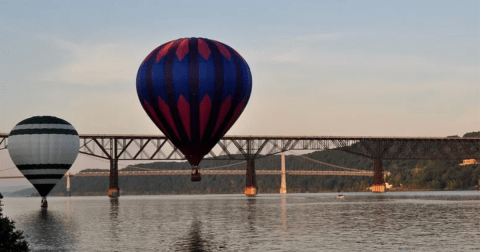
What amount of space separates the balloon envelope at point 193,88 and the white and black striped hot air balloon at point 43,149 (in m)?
36.2

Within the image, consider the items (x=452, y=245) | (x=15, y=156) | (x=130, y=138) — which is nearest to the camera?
(x=452, y=245)

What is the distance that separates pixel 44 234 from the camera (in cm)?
5303

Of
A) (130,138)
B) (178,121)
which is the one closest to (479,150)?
(130,138)

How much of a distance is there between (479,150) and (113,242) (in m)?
149

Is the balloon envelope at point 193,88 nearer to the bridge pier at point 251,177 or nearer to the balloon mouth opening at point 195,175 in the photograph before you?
the balloon mouth opening at point 195,175

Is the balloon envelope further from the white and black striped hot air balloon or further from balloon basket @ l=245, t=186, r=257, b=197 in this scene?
balloon basket @ l=245, t=186, r=257, b=197

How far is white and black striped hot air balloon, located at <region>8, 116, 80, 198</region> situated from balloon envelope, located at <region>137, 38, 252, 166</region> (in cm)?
3622

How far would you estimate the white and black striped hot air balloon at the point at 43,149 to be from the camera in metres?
89.4

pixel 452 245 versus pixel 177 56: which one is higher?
pixel 177 56

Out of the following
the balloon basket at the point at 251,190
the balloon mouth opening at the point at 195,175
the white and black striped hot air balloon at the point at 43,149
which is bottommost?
the balloon basket at the point at 251,190

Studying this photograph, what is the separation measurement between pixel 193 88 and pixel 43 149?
133ft

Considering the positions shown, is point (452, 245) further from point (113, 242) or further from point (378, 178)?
point (378, 178)

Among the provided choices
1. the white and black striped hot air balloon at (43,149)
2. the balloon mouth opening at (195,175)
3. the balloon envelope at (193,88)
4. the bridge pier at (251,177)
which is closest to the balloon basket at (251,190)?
A: the bridge pier at (251,177)

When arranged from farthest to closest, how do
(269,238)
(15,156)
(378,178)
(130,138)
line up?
1. (378,178)
2. (130,138)
3. (15,156)
4. (269,238)
